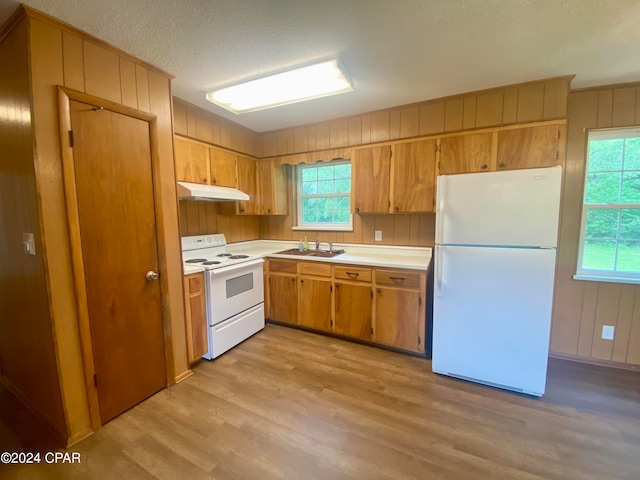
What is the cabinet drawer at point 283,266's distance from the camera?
305cm

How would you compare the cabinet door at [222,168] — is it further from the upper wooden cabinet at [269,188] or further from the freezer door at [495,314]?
the freezer door at [495,314]

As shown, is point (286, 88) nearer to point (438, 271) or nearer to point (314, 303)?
point (438, 271)

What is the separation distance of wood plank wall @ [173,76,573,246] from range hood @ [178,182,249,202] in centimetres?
34

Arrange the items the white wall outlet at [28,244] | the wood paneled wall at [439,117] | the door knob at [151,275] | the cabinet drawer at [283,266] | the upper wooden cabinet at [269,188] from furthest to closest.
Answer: the upper wooden cabinet at [269,188]
the cabinet drawer at [283,266]
the wood paneled wall at [439,117]
the door knob at [151,275]
the white wall outlet at [28,244]

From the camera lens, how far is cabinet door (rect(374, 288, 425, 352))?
2.48 m

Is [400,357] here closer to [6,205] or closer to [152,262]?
[152,262]

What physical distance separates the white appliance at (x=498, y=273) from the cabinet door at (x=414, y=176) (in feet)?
2.06

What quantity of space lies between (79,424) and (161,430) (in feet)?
1.53

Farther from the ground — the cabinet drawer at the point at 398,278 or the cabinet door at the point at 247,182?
the cabinet door at the point at 247,182

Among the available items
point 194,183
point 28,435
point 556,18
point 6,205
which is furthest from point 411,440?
point 6,205

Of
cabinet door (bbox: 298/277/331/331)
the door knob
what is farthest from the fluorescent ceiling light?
cabinet door (bbox: 298/277/331/331)

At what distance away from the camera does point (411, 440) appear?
1591mm

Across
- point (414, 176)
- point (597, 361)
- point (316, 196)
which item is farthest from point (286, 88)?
point (597, 361)

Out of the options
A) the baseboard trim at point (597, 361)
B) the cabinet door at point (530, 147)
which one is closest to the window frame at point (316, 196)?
the cabinet door at point (530, 147)
